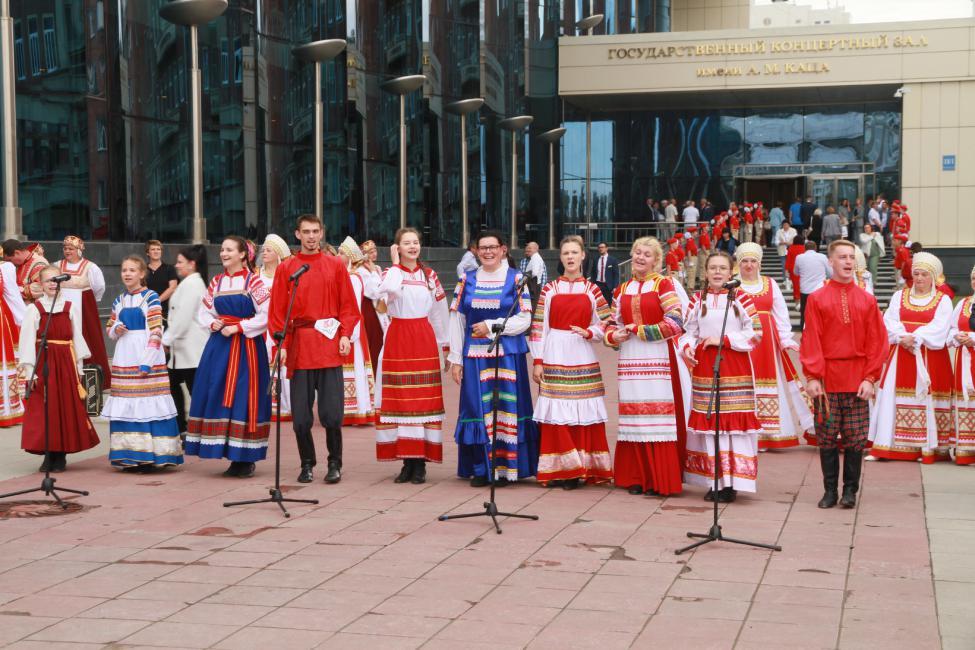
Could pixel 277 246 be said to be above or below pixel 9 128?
below

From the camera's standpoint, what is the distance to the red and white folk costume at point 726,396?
8375mm

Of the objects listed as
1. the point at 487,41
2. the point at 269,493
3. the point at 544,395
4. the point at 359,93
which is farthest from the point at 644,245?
the point at 487,41

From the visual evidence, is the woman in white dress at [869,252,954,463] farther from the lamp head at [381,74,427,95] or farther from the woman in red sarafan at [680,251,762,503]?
the lamp head at [381,74,427,95]

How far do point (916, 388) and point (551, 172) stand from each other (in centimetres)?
2772

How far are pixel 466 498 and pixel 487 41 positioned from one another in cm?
2528

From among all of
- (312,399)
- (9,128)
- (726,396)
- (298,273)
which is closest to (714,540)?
(726,396)

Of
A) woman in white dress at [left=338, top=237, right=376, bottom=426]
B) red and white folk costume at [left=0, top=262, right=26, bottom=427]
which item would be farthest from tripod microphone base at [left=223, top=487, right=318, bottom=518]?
red and white folk costume at [left=0, top=262, right=26, bottom=427]

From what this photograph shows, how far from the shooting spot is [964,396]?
398 inches

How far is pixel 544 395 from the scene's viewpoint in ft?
28.8

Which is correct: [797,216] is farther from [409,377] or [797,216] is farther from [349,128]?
[409,377]

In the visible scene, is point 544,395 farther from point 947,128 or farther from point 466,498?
point 947,128

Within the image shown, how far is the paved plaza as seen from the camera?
17.6 feet

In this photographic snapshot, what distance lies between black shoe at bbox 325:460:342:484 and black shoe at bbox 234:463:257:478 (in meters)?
0.65

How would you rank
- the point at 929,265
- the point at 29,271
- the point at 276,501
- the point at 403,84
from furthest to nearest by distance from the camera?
the point at 403,84 < the point at 29,271 < the point at 929,265 < the point at 276,501
